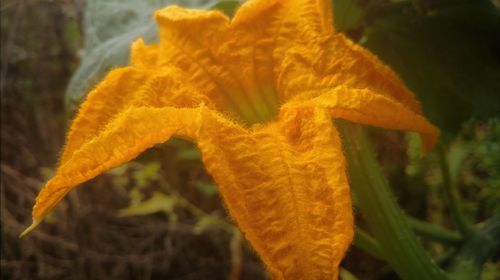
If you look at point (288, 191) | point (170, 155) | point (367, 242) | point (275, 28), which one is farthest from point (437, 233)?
point (170, 155)

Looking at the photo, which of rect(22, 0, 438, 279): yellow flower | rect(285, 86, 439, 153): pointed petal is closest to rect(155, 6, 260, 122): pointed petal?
rect(22, 0, 438, 279): yellow flower

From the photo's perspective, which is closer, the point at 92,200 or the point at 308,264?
the point at 308,264

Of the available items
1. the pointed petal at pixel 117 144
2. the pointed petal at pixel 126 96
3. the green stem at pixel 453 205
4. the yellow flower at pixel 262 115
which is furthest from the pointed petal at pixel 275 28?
the green stem at pixel 453 205

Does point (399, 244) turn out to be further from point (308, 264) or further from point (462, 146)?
point (462, 146)

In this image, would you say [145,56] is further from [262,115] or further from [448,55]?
[448,55]

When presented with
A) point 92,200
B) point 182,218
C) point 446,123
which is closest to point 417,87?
point 446,123

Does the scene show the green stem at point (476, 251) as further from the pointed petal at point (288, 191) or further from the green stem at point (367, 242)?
the pointed petal at point (288, 191)

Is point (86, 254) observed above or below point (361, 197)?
below
